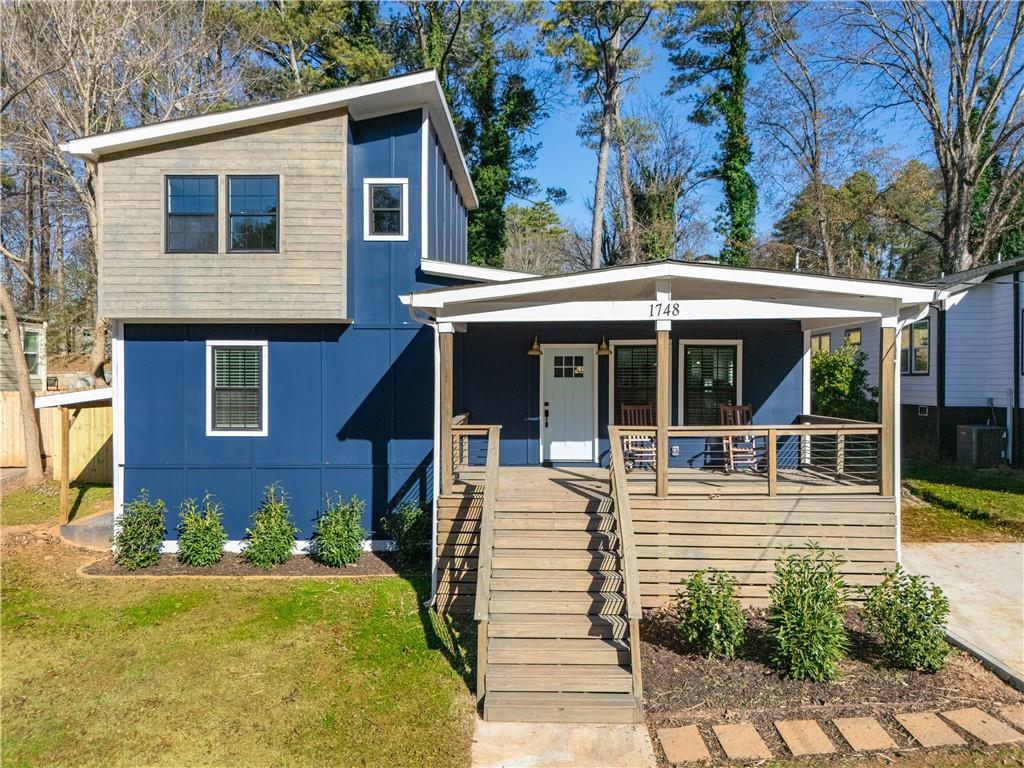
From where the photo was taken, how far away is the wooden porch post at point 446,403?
731 cm

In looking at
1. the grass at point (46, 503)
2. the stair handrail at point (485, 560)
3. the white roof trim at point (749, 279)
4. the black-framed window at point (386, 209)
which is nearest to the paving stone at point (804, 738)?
the stair handrail at point (485, 560)

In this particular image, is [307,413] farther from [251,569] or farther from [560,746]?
[560,746]

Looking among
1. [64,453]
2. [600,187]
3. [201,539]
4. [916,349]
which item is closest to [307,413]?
[201,539]

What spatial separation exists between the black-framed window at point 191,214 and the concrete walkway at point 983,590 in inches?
408

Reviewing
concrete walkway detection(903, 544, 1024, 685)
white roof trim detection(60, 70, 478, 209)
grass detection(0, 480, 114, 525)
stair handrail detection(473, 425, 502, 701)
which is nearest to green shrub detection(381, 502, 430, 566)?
stair handrail detection(473, 425, 502, 701)

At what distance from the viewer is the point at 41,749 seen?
15.3ft

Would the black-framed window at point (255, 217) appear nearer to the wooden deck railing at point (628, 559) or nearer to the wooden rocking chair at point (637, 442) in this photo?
the wooden deck railing at point (628, 559)

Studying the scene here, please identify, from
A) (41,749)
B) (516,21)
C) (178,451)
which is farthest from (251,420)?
(516,21)

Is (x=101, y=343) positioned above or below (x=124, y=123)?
below

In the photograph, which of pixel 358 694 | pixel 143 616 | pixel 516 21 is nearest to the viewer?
pixel 358 694

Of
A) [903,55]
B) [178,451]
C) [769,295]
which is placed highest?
[903,55]

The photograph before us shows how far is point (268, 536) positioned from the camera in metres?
8.70

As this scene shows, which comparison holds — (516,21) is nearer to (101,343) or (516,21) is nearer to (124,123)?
(124,123)

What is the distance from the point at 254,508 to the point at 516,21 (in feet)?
70.7
